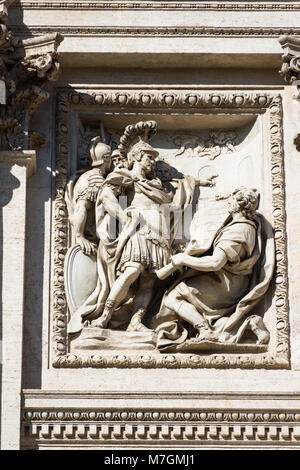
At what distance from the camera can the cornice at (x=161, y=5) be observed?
1909 cm

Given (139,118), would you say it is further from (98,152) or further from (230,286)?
(230,286)

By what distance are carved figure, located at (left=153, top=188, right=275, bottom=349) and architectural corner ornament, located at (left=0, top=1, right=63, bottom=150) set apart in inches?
71.4

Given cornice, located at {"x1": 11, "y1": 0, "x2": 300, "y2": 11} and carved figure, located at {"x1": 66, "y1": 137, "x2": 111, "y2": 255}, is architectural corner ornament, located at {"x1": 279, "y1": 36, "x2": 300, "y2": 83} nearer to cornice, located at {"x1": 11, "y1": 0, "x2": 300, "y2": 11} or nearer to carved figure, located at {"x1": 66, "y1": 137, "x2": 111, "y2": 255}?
cornice, located at {"x1": 11, "y1": 0, "x2": 300, "y2": 11}

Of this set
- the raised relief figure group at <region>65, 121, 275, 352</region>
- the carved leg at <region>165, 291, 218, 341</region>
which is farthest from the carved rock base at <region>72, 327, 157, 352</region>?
the carved leg at <region>165, 291, 218, 341</region>

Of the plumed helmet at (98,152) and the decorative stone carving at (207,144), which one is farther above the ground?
the decorative stone carving at (207,144)

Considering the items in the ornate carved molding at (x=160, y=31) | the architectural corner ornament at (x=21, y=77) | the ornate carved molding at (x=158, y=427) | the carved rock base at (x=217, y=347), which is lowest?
the ornate carved molding at (x=158, y=427)

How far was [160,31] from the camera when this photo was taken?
62.4 ft

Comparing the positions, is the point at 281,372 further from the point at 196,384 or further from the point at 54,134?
the point at 54,134

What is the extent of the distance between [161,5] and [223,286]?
2.69 meters

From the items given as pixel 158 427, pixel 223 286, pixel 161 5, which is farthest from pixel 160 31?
pixel 158 427

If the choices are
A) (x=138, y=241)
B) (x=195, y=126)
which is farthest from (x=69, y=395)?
(x=195, y=126)

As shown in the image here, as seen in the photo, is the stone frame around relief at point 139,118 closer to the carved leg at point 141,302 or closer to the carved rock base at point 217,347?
the carved rock base at point 217,347

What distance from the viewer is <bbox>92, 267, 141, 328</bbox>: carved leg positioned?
18.4 m

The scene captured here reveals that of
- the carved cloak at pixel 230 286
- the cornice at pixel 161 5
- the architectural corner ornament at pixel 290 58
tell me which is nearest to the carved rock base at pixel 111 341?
the carved cloak at pixel 230 286
